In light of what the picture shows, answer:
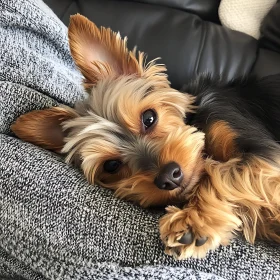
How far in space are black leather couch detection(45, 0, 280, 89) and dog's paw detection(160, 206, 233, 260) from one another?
4.69 feet

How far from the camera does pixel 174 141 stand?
1.43 m

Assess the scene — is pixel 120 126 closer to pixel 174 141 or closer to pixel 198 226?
pixel 174 141

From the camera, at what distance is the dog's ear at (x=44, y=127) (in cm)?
158

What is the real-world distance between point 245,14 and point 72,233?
1979 millimetres

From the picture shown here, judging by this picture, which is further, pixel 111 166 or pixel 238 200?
pixel 111 166

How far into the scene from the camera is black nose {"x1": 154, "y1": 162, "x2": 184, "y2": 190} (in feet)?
4.28

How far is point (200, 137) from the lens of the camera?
1457 mm

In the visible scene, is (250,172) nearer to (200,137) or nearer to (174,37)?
(200,137)

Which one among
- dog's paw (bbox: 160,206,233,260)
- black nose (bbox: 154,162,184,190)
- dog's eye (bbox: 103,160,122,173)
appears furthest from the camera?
dog's eye (bbox: 103,160,122,173)

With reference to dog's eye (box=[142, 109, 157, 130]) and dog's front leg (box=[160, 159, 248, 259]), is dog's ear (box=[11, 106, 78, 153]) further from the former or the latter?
dog's front leg (box=[160, 159, 248, 259])

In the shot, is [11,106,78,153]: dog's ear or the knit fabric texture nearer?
[11,106,78,153]: dog's ear

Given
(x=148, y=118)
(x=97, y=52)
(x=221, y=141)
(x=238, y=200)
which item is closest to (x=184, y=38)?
(x=97, y=52)

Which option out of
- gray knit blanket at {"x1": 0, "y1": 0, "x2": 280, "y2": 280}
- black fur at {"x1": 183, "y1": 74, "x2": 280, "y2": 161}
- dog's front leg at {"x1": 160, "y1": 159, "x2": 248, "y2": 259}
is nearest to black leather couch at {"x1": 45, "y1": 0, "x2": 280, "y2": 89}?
black fur at {"x1": 183, "y1": 74, "x2": 280, "y2": 161}

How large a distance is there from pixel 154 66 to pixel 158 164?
19.9 inches
